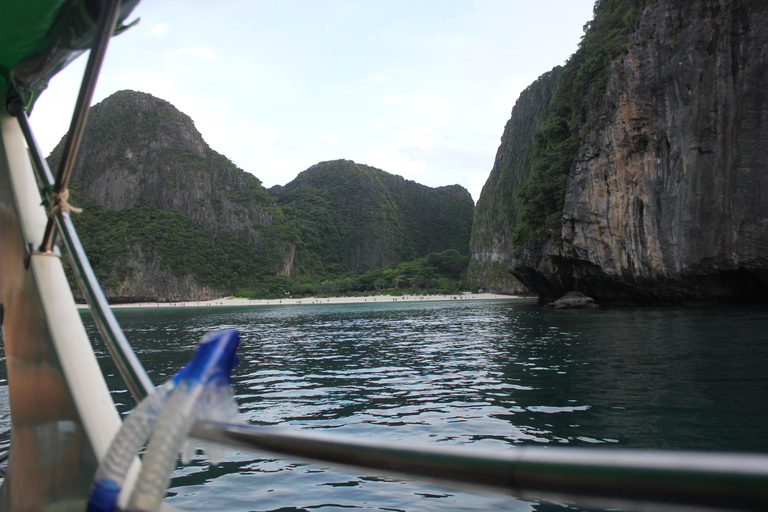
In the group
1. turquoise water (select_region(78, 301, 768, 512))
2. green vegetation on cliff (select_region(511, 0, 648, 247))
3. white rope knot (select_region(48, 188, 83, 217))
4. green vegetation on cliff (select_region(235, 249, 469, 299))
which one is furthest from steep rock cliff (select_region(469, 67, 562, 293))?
white rope knot (select_region(48, 188, 83, 217))

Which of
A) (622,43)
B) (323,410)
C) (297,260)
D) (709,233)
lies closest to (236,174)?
(297,260)

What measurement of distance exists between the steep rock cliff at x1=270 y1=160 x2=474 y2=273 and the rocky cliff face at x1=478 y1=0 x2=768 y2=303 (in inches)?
3647

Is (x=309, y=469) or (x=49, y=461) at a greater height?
(x=49, y=461)

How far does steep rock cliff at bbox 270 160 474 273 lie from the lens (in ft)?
438

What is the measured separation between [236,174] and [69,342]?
399ft

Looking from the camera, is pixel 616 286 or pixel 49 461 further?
pixel 616 286

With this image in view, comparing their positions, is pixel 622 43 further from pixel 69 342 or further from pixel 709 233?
pixel 69 342

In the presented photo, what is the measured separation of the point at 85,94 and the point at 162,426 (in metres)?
1.27

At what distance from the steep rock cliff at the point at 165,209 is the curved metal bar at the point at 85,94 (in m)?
87.1

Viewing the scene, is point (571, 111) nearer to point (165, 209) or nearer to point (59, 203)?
point (59, 203)

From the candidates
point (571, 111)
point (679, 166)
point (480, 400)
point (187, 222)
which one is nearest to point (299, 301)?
point (187, 222)

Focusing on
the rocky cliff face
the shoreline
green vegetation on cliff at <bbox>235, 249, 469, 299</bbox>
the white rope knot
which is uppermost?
the rocky cliff face

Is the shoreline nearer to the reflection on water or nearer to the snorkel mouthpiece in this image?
the reflection on water

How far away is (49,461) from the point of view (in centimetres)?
184
